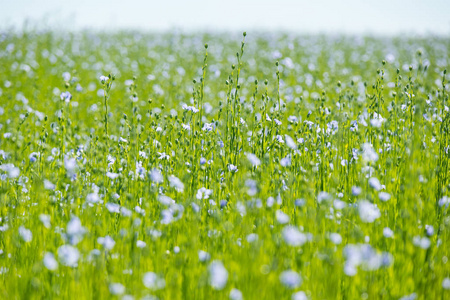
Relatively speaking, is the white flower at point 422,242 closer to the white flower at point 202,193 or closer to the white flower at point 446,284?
the white flower at point 446,284

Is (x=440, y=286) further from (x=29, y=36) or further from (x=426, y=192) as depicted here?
(x=29, y=36)

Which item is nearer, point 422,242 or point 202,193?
point 422,242

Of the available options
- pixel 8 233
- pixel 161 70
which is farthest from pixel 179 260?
pixel 161 70

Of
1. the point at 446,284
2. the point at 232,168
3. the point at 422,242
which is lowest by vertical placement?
the point at 446,284

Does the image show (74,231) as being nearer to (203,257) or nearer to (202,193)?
(203,257)

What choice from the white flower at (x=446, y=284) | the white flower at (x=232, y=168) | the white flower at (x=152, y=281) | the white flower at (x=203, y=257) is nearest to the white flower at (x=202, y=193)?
the white flower at (x=232, y=168)

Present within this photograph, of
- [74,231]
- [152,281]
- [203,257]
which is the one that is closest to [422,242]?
[203,257]

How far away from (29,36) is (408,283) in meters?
12.8

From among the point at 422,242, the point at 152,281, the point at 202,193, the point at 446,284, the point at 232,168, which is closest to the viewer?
the point at 152,281

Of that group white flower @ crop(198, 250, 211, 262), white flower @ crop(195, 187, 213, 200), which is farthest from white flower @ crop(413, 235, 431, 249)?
white flower @ crop(195, 187, 213, 200)

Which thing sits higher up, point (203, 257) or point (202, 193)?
point (202, 193)

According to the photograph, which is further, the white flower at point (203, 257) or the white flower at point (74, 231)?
the white flower at point (203, 257)

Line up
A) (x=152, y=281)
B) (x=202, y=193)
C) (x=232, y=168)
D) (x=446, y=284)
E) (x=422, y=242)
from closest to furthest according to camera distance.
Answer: (x=152, y=281)
(x=446, y=284)
(x=422, y=242)
(x=202, y=193)
(x=232, y=168)

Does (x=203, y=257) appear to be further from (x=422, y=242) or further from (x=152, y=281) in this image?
(x=422, y=242)
